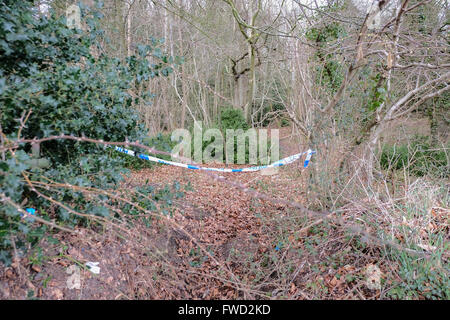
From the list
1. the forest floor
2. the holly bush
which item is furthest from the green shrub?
the holly bush

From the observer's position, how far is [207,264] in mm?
3621

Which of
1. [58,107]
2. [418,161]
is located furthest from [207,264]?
[418,161]

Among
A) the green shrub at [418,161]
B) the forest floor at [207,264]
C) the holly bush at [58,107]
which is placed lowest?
the forest floor at [207,264]

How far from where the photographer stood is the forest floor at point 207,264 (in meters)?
2.45

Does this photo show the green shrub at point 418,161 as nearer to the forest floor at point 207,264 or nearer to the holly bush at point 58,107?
the forest floor at point 207,264

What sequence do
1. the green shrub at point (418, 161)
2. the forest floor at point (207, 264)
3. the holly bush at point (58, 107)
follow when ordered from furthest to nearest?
the green shrub at point (418, 161) < the forest floor at point (207, 264) < the holly bush at point (58, 107)

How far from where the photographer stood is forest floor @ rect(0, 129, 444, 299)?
2.45 m

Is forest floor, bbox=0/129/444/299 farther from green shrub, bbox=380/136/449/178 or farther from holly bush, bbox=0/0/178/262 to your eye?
green shrub, bbox=380/136/449/178

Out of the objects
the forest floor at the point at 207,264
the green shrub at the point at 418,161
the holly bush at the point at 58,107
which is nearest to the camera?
the holly bush at the point at 58,107

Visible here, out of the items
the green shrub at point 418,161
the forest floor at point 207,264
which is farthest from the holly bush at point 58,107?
the green shrub at point 418,161

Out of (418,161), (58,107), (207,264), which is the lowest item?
(207,264)

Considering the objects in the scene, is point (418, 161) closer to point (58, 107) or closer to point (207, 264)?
point (207, 264)
